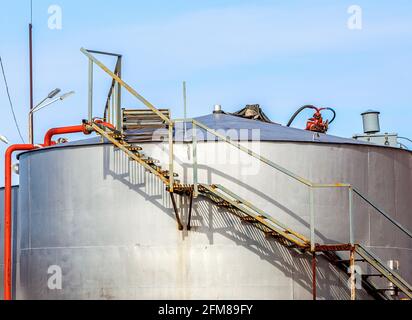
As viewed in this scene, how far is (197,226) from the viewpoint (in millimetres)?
22312

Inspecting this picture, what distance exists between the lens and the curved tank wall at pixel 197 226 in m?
22.1

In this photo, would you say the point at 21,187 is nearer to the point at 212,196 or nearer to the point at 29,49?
the point at 212,196

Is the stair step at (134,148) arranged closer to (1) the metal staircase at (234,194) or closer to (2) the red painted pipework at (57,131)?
(1) the metal staircase at (234,194)

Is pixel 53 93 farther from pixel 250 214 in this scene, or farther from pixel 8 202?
pixel 250 214

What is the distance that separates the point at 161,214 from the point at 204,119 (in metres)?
4.39

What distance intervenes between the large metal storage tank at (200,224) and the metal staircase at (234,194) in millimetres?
234

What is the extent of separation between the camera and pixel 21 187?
2519 centimetres

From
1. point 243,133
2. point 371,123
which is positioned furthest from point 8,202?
point 371,123

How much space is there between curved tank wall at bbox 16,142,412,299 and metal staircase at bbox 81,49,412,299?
9.2 inches

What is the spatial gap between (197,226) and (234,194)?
3.96 feet

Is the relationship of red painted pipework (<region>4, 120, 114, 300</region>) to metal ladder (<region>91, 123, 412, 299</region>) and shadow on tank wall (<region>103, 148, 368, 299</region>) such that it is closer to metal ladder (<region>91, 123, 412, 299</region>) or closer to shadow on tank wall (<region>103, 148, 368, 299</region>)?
metal ladder (<region>91, 123, 412, 299</region>)

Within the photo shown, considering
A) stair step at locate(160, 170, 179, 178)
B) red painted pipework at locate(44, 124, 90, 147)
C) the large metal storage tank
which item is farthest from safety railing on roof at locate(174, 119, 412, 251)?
red painted pipework at locate(44, 124, 90, 147)
